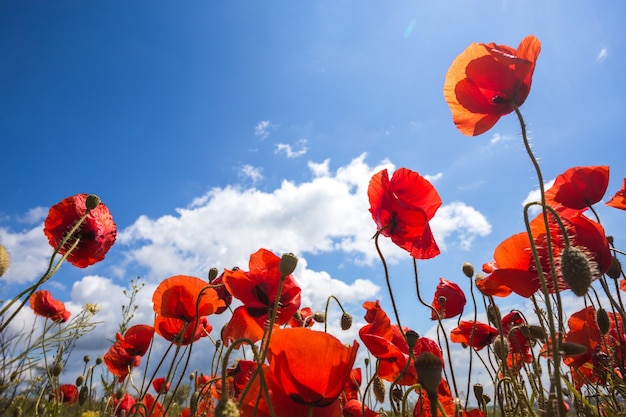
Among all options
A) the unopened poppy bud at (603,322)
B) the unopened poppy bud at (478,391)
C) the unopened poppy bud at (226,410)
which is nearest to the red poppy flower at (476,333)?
the unopened poppy bud at (478,391)

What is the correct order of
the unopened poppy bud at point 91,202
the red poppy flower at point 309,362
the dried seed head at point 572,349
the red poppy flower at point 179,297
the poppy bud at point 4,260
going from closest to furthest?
the dried seed head at point 572,349 < the red poppy flower at point 309,362 < the poppy bud at point 4,260 < the unopened poppy bud at point 91,202 < the red poppy flower at point 179,297

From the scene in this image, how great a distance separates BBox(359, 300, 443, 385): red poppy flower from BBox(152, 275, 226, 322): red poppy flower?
0.96 m

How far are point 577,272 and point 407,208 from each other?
1202 millimetres

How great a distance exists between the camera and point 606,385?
2252 millimetres

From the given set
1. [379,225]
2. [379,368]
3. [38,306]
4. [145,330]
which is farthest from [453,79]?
[38,306]

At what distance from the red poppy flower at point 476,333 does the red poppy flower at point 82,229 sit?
2534 mm

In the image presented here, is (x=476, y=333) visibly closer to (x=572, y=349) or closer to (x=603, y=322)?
(x=603, y=322)

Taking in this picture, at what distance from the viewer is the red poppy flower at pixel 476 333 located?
2.89m

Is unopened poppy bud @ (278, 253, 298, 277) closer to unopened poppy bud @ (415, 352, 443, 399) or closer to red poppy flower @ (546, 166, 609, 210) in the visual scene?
unopened poppy bud @ (415, 352, 443, 399)

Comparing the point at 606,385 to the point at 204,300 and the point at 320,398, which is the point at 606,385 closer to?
the point at 320,398

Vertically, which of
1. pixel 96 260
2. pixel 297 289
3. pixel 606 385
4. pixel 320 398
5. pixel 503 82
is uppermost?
pixel 503 82

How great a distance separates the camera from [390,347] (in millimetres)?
1965

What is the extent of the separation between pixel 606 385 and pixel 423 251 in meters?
1.23

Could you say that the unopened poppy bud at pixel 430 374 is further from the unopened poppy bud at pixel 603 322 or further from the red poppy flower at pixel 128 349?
the red poppy flower at pixel 128 349
